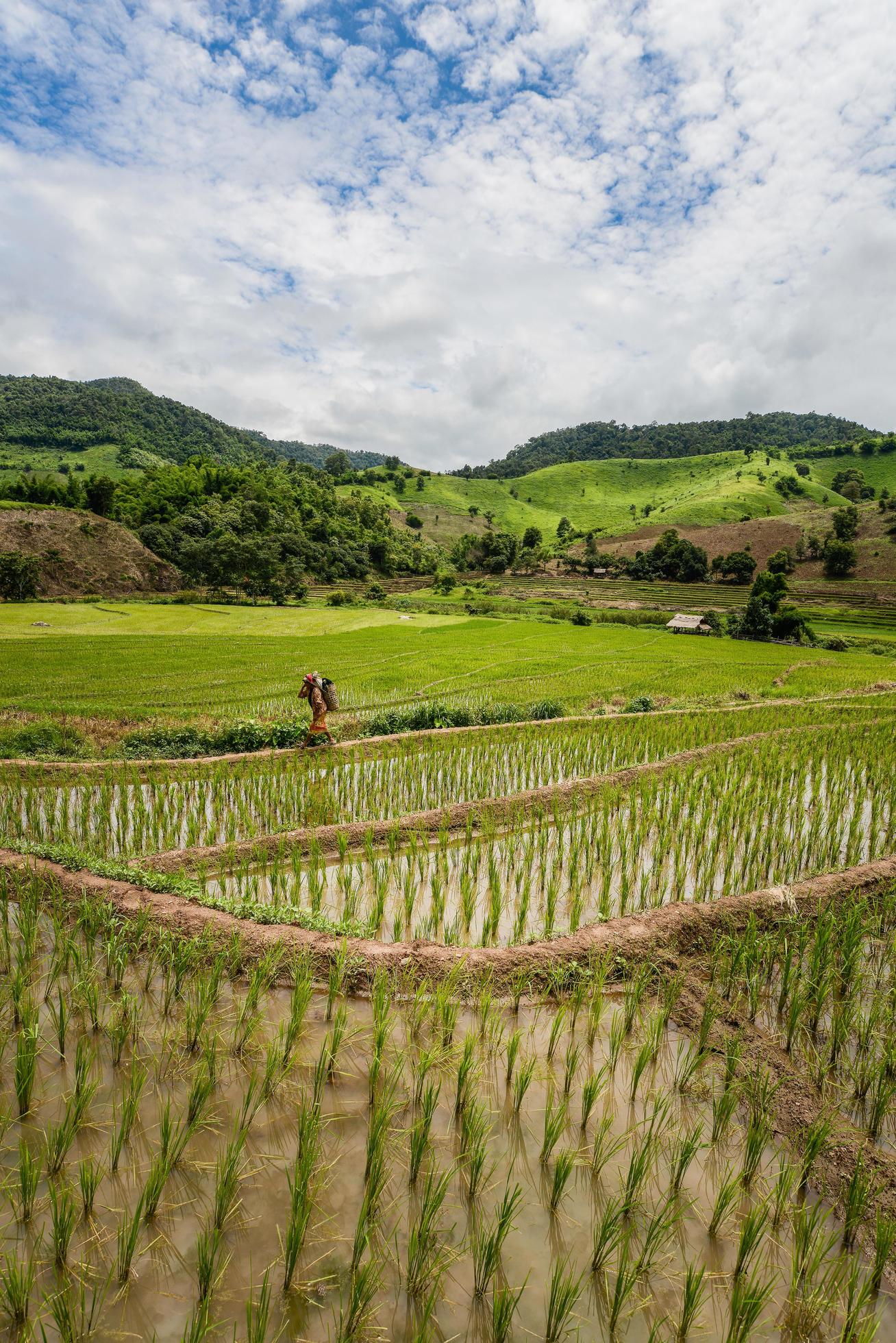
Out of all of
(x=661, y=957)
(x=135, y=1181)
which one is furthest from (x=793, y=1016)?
(x=135, y=1181)

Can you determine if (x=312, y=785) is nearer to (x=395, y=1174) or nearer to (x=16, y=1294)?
(x=395, y=1174)

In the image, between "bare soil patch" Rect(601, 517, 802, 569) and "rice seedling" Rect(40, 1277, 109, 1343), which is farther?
"bare soil patch" Rect(601, 517, 802, 569)

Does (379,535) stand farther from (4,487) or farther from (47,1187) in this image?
(47,1187)

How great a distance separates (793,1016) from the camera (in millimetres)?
4023

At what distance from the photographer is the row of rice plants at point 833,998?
367 centimetres

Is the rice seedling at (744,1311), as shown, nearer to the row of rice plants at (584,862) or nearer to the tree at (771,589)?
the row of rice plants at (584,862)

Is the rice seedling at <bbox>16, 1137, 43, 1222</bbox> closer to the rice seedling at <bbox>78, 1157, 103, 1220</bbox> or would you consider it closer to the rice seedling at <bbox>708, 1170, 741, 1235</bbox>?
the rice seedling at <bbox>78, 1157, 103, 1220</bbox>

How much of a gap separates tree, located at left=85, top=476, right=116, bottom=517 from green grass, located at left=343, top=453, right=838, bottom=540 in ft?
197

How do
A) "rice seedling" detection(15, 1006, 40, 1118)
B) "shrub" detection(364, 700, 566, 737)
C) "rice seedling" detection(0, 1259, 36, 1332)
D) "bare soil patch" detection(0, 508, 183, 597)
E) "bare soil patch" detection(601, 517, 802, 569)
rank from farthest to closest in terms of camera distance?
1. "bare soil patch" detection(601, 517, 802, 569)
2. "bare soil patch" detection(0, 508, 183, 597)
3. "shrub" detection(364, 700, 566, 737)
4. "rice seedling" detection(15, 1006, 40, 1118)
5. "rice seedling" detection(0, 1259, 36, 1332)

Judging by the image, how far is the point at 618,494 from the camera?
135250 millimetres

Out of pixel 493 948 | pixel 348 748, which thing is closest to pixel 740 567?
pixel 348 748

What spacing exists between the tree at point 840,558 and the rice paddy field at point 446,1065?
59315mm

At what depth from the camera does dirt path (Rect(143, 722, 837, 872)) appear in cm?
657

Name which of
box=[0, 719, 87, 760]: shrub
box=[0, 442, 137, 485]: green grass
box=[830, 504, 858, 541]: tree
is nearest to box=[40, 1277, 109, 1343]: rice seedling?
box=[0, 719, 87, 760]: shrub
